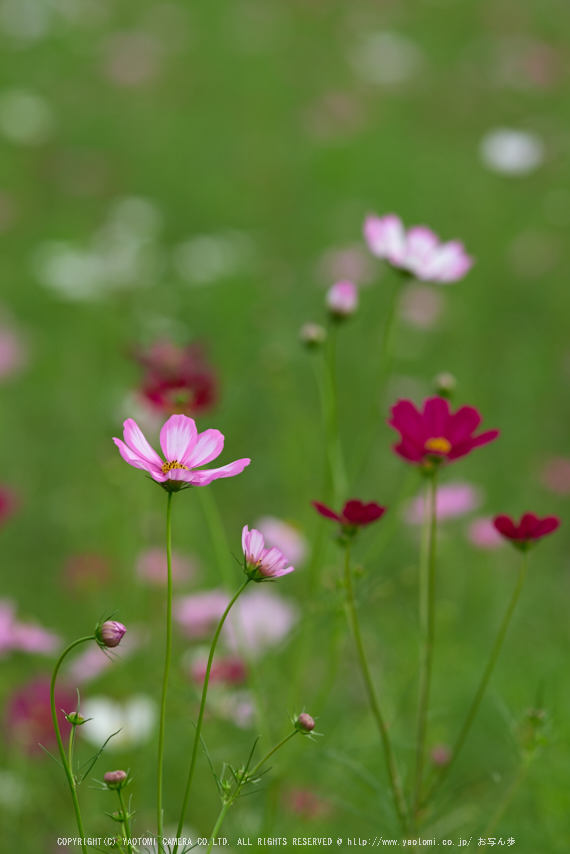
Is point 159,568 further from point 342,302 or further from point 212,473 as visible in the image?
point 212,473

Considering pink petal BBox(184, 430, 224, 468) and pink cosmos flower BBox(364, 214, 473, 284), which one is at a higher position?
pink petal BBox(184, 430, 224, 468)

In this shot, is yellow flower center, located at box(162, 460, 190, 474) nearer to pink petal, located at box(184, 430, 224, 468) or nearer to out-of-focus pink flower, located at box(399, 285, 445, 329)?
pink petal, located at box(184, 430, 224, 468)

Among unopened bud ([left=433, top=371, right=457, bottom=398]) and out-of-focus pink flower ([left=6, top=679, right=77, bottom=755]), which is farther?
out-of-focus pink flower ([left=6, top=679, right=77, bottom=755])

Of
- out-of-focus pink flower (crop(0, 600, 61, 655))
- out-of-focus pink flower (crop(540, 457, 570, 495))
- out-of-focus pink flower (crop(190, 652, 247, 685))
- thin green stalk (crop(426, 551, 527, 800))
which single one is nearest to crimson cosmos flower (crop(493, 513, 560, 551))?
thin green stalk (crop(426, 551, 527, 800))

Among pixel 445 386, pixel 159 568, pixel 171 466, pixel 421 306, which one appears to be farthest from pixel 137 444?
pixel 421 306

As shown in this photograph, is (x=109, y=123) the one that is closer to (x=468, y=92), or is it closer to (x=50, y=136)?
(x=50, y=136)
